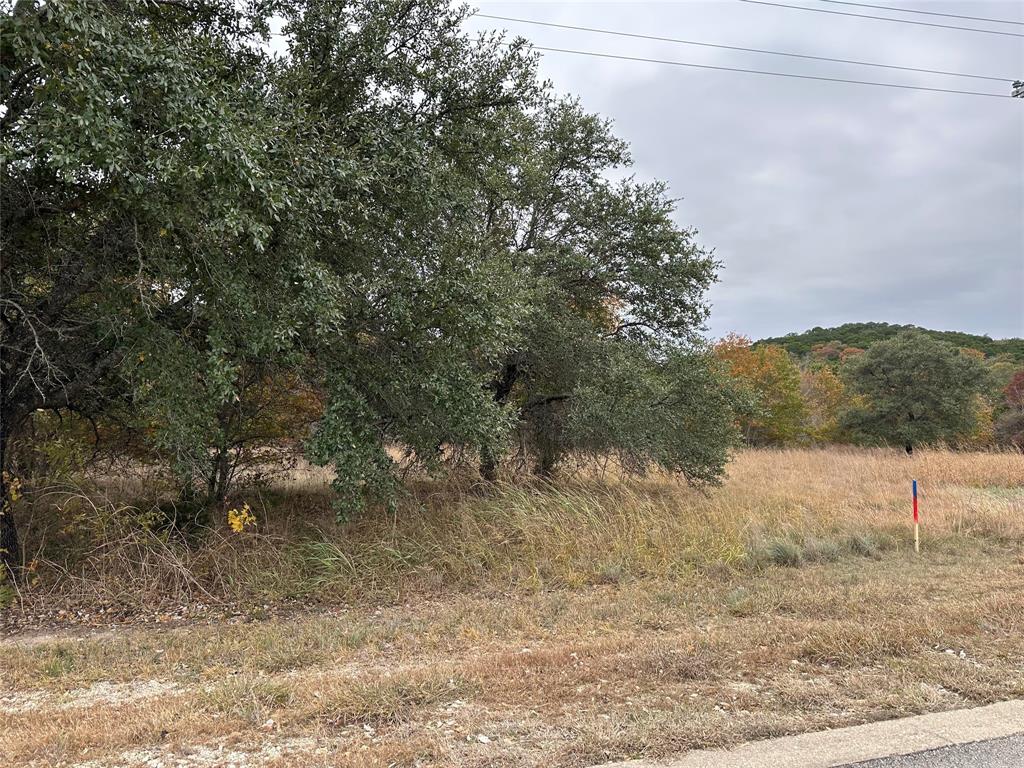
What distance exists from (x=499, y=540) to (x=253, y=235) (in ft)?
14.9

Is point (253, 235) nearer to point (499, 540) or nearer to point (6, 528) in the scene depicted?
point (499, 540)

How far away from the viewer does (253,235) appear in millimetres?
4664

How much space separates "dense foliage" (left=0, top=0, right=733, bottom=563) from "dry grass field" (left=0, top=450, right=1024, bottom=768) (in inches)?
42.9

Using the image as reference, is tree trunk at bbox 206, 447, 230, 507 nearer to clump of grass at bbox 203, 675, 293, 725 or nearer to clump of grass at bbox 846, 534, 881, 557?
clump of grass at bbox 203, 675, 293, 725

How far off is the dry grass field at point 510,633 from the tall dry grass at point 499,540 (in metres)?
0.03

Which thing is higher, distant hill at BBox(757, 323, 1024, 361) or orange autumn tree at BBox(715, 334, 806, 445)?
distant hill at BBox(757, 323, 1024, 361)

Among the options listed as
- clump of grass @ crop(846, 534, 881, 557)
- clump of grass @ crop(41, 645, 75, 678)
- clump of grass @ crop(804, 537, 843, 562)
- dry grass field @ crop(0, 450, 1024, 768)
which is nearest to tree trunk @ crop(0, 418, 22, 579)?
dry grass field @ crop(0, 450, 1024, 768)

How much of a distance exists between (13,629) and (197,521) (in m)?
2.36

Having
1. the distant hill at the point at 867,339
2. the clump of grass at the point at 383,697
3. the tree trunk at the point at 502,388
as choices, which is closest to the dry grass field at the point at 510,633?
the clump of grass at the point at 383,697

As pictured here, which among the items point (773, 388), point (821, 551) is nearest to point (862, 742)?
point (821, 551)

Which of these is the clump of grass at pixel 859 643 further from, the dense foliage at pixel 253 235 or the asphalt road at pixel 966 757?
the dense foliage at pixel 253 235

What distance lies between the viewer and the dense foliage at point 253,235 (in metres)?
4.47

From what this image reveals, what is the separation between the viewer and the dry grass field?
320cm

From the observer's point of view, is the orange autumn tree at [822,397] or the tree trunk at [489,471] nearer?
the tree trunk at [489,471]
